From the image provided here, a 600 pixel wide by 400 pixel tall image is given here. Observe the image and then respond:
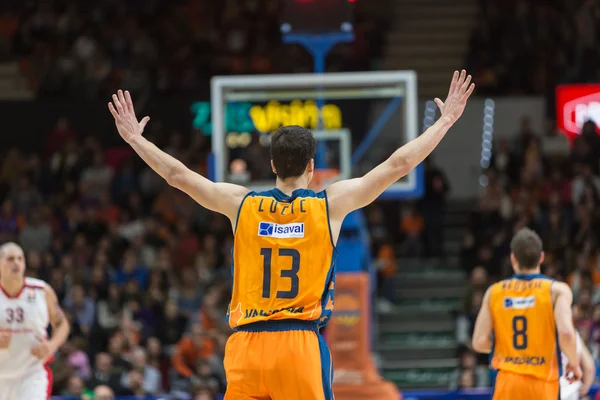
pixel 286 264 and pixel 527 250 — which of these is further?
pixel 527 250

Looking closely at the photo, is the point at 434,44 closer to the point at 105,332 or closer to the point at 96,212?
the point at 96,212

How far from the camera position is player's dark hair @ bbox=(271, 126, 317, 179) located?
5.08 m

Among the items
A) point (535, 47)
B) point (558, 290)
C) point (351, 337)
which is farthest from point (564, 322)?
point (535, 47)

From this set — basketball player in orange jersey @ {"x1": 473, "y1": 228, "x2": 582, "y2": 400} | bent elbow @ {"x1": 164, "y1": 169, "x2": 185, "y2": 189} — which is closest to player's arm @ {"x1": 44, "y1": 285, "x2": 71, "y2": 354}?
basketball player in orange jersey @ {"x1": 473, "y1": 228, "x2": 582, "y2": 400}

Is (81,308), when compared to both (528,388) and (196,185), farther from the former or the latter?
(196,185)

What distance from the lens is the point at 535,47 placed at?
2025 cm

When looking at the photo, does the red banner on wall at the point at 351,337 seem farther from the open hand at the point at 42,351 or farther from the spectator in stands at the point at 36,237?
the spectator in stands at the point at 36,237

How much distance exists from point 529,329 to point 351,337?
5.62 metres

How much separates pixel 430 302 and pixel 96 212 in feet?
19.2

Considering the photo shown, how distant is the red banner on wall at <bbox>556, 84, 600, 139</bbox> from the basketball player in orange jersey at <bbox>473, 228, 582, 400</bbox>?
41.1 feet

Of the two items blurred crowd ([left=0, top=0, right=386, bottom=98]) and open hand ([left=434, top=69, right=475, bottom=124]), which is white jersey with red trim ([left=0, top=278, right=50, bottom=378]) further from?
blurred crowd ([left=0, top=0, right=386, bottom=98])

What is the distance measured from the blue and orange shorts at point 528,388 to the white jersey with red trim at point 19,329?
13.0 feet

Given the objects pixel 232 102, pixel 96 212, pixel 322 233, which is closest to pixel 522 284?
pixel 322 233

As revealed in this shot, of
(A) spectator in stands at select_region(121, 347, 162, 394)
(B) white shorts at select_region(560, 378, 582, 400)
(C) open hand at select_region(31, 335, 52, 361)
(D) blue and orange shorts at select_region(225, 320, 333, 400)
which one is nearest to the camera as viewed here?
(D) blue and orange shorts at select_region(225, 320, 333, 400)
